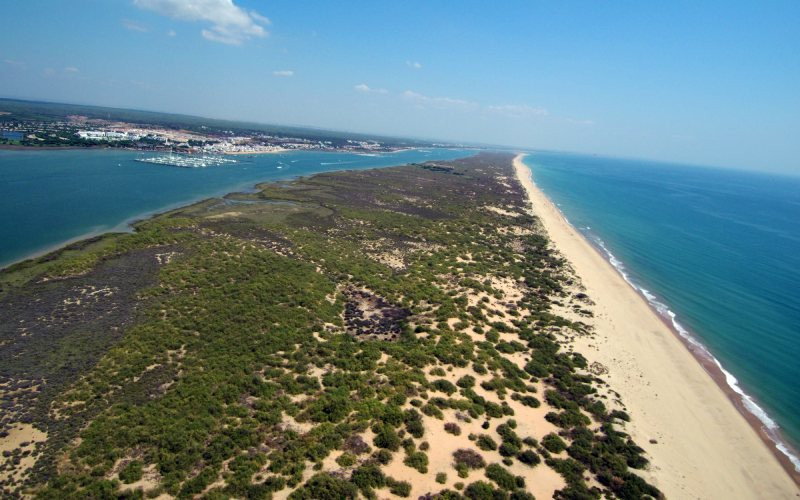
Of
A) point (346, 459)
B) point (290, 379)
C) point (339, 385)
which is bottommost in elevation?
Answer: point (346, 459)

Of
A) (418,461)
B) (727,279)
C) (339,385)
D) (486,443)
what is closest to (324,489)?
(418,461)

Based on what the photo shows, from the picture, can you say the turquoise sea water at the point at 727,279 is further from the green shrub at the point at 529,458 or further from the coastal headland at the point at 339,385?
the green shrub at the point at 529,458

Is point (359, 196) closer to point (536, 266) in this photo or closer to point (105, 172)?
point (536, 266)

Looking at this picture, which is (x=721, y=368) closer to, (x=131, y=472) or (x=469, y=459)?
(x=469, y=459)

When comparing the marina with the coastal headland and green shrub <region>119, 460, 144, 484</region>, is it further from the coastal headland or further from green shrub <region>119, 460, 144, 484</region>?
green shrub <region>119, 460, 144, 484</region>

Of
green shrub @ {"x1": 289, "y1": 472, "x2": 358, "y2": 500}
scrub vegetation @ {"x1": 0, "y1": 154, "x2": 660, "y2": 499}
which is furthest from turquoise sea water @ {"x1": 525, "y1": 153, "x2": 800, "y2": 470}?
green shrub @ {"x1": 289, "y1": 472, "x2": 358, "y2": 500}

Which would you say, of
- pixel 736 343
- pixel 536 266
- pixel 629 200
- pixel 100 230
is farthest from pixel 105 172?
pixel 629 200
